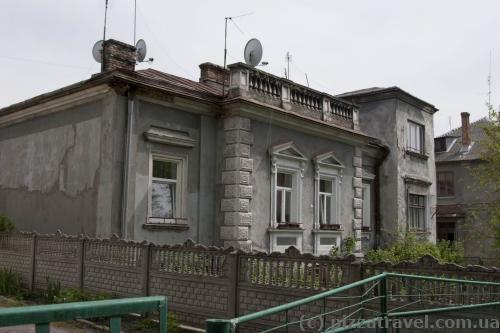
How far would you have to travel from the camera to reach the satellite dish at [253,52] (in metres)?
15.3

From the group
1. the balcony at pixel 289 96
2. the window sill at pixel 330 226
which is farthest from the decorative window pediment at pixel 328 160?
the window sill at pixel 330 226

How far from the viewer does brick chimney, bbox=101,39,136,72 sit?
1249 centimetres

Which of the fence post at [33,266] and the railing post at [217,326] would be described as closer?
the railing post at [217,326]

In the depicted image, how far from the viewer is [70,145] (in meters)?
12.8

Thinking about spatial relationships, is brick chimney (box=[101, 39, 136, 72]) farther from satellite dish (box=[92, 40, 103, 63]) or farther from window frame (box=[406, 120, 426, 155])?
window frame (box=[406, 120, 426, 155])

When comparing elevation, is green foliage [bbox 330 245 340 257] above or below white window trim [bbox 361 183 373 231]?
below

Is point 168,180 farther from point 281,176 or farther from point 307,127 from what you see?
point 307,127

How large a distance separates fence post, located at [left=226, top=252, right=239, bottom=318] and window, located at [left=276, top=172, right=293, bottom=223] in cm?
625

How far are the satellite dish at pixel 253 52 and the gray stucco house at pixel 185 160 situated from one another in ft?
4.59

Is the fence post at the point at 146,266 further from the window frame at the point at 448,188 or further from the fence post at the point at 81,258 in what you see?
the window frame at the point at 448,188

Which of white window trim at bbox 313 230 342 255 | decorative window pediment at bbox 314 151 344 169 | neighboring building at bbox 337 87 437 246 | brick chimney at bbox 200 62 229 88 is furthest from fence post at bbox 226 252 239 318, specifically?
neighboring building at bbox 337 87 437 246

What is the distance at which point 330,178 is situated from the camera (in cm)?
1627

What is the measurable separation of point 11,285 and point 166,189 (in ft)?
12.9

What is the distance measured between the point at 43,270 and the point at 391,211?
1330cm
